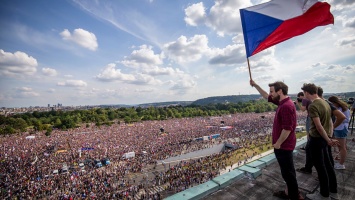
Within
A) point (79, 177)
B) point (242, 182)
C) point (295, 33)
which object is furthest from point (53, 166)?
point (295, 33)

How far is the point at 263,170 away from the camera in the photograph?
406 cm

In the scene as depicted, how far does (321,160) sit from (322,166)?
0.09 m

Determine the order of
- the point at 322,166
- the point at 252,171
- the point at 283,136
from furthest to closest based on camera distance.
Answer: the point at 252,171 < the point at 322,166 < the point at 283,136

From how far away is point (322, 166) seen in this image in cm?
288

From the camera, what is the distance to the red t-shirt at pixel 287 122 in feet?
8.69

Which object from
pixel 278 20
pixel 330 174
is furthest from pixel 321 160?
pixel 278 20

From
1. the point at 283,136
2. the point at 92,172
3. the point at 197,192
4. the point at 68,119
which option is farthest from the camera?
the point at 68,119

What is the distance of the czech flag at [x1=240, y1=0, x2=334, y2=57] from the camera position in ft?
13.7

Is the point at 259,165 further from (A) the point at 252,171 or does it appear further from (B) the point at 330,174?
(B) the point at 330,174

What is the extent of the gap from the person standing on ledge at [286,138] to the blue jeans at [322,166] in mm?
425

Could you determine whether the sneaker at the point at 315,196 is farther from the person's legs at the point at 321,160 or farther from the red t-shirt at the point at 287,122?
the red t-shirt at the point at 287,122

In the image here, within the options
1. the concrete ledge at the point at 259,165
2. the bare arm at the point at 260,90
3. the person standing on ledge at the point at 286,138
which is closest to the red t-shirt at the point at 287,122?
the person standing on ledge at the point at 286,138

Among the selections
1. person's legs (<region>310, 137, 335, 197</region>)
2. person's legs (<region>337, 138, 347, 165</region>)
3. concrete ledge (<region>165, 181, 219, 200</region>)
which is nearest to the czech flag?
person's legs (<region>310, 137, 335, 197</region>)

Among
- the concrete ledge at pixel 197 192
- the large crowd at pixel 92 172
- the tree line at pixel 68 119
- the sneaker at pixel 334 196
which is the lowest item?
the large crowd at pixel 92 172
